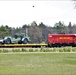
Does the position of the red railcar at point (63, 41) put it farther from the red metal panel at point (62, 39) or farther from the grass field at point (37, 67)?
the grass field at point (37, 67)

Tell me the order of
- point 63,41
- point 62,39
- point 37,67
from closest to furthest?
point 37,67, point 62,39, point 63,41

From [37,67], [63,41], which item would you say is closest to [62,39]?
[63,41]

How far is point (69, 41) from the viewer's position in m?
75.5

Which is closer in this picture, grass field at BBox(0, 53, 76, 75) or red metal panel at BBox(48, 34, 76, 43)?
grass field at BBox(0, 53, 76, 75)

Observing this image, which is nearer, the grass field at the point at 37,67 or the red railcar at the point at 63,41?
the grass field at the point at 37,67

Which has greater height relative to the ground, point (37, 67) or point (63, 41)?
point (37, 67)

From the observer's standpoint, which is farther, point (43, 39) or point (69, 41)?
point (43, 39)

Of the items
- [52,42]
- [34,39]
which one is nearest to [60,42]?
[52,42]

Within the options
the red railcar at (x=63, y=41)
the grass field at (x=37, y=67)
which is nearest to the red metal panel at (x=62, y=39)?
the red railcar at (x=63, y=41)

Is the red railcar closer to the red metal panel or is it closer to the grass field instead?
the red metal panel

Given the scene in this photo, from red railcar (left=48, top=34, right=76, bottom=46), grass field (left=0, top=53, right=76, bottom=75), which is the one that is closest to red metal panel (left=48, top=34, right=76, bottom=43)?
red railcar (left=48, top=34, right=76, bottom=46)

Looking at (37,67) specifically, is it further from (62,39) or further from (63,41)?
(63,41)

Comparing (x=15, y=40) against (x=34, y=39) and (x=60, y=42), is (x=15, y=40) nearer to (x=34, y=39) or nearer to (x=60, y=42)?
(x=60, y=42)

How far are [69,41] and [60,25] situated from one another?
109994 mm
